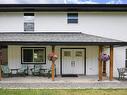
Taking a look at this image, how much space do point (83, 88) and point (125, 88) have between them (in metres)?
2.54

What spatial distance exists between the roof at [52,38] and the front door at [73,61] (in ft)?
4.98

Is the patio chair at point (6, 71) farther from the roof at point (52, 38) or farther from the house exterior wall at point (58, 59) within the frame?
the roof at point (52, 38)

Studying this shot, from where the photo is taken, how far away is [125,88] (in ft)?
56.7

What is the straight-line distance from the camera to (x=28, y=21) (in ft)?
76.1

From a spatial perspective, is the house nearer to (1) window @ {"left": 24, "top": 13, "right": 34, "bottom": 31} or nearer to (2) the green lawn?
(1) window @ {"left": 24, "top": 13, "right": 34, "bottom": 31}

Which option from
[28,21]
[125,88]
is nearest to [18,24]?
[28,21]

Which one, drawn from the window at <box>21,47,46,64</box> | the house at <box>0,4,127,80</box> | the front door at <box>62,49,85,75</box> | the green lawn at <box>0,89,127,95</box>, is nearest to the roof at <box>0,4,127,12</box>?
the house at <box>0,4,127,80</box>

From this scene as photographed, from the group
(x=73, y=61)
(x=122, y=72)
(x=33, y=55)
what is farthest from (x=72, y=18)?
(x=122, y=72)

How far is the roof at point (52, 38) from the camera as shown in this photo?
1925 cm

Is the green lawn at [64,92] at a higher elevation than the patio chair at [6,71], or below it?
below

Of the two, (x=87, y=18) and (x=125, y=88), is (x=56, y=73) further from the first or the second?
(x=125, y=88)

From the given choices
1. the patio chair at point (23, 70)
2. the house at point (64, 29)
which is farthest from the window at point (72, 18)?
the patio chair at point (23, 70)

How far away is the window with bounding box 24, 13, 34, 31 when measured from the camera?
2319cm

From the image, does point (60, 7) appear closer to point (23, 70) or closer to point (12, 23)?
point (12, 23)
